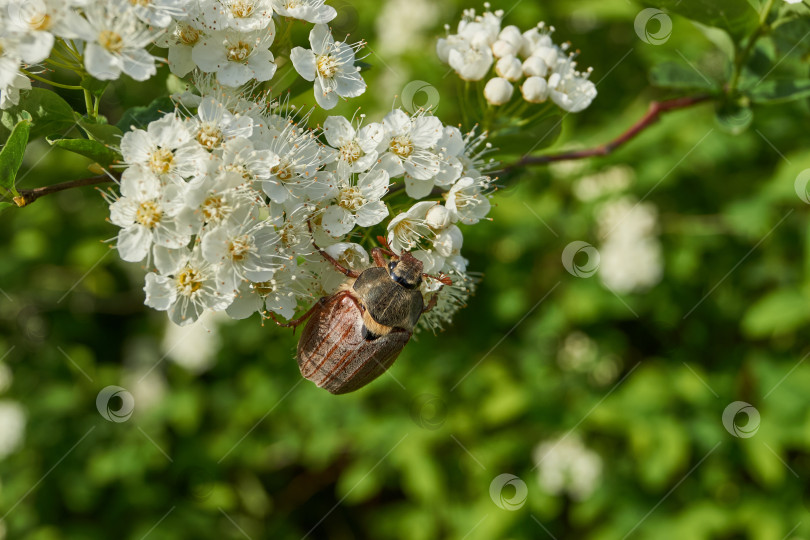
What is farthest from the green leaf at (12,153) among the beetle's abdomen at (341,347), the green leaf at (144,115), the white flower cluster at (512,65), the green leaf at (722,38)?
the green leaf at (722,38)

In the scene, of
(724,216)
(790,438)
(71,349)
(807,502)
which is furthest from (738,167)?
(71,349)

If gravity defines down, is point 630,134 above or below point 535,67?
below

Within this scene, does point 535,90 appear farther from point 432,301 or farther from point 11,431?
point 11,431

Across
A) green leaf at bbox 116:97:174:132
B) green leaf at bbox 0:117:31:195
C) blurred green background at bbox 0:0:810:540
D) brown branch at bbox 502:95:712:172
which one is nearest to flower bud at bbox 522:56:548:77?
brown branch at bbox 502:95:712:172

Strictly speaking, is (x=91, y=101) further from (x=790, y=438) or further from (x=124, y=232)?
(x=790, y=438)

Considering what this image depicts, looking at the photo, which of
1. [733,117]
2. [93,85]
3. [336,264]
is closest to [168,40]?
[93,85]

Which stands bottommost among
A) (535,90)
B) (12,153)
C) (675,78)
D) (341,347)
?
(341,347)
